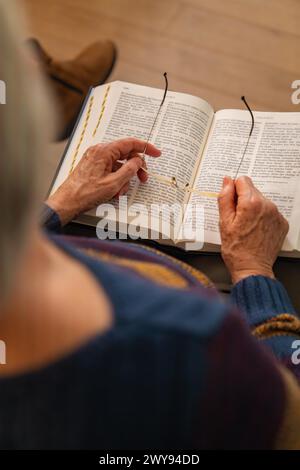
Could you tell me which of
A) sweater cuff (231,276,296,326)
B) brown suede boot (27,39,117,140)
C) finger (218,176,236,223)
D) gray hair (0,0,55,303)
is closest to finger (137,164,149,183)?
finger (218,176,236,223)

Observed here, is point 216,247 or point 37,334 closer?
point 37,334

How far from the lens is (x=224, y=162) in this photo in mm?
871

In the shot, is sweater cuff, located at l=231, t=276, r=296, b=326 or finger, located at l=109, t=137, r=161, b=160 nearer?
sweater cuff, located at l=231, t=276, r=296, b=326

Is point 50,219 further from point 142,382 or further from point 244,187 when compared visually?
point 142,382

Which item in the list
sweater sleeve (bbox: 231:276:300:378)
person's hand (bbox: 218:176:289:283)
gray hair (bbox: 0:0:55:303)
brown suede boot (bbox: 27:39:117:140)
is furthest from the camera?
brown suede boot (bbox: 27:39:117:140)

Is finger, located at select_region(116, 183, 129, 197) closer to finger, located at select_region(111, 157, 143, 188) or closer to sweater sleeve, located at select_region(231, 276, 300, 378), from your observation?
finger, located at select_region(111, 157, 143, 188)

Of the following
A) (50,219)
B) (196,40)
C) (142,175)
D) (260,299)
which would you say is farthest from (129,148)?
(196,40)

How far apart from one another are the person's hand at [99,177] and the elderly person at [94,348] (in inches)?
15.3

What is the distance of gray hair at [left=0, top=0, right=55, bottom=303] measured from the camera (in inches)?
11.4

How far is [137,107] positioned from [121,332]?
2.11 feet

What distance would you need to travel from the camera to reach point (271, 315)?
700mm

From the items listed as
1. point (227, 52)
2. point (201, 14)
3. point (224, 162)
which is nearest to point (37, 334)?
point (224, 162)

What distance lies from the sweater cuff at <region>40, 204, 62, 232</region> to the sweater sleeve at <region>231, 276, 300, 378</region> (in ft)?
0.87

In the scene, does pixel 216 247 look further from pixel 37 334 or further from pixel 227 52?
pixel 227 52
